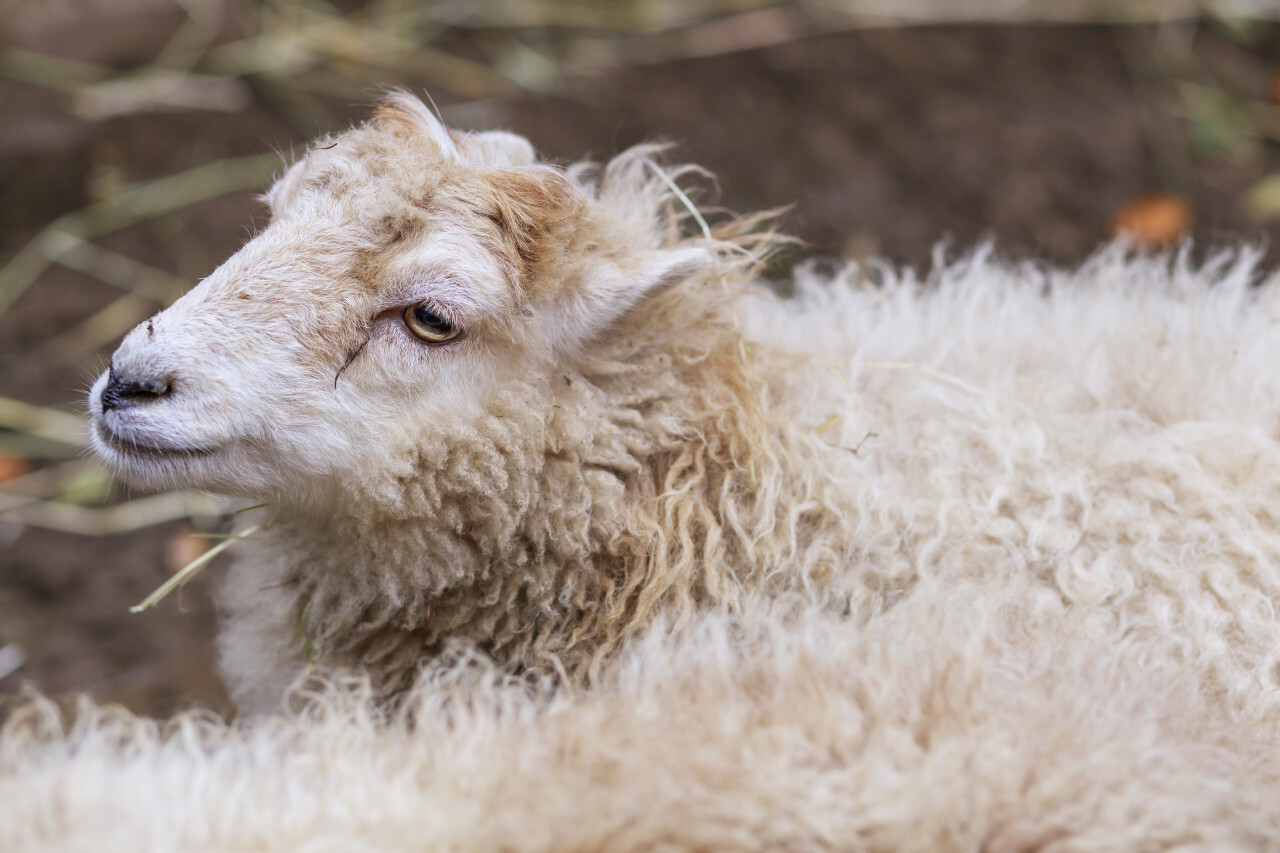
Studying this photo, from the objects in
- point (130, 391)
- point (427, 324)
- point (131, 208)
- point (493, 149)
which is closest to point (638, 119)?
point (131, 208)

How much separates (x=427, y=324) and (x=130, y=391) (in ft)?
1.87

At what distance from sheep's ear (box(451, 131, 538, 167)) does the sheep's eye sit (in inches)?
14.2

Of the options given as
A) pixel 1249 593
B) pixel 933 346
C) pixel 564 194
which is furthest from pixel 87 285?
pixel 1249 593

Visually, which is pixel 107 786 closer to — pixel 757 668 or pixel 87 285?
pixel 757 668

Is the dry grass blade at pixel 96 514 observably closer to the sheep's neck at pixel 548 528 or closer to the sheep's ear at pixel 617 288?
the sheep's neck at pixel 548 528

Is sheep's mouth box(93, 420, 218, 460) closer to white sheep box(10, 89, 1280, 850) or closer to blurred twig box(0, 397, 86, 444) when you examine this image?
white sheep box(10, 89, 1280, 850)

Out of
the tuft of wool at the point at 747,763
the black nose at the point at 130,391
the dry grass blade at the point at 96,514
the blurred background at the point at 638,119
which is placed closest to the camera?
the tuft of wool at the point at 747,763

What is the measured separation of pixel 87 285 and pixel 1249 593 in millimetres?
4406

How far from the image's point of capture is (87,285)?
4758 mm

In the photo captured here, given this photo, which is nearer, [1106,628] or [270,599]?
[1106,628]

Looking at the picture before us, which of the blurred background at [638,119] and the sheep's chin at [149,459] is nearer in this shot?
the sheep's chin at [149,459]

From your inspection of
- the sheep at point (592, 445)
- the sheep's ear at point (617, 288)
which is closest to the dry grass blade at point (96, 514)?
the sheep at point (592, 445)

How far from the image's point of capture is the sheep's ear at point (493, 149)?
8.10ft

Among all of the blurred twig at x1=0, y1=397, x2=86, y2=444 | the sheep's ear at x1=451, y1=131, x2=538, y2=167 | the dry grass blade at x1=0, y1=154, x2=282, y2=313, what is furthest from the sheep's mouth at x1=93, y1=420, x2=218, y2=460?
the dry grass blade at x1=0, y1=154, x2=282, y2=313
